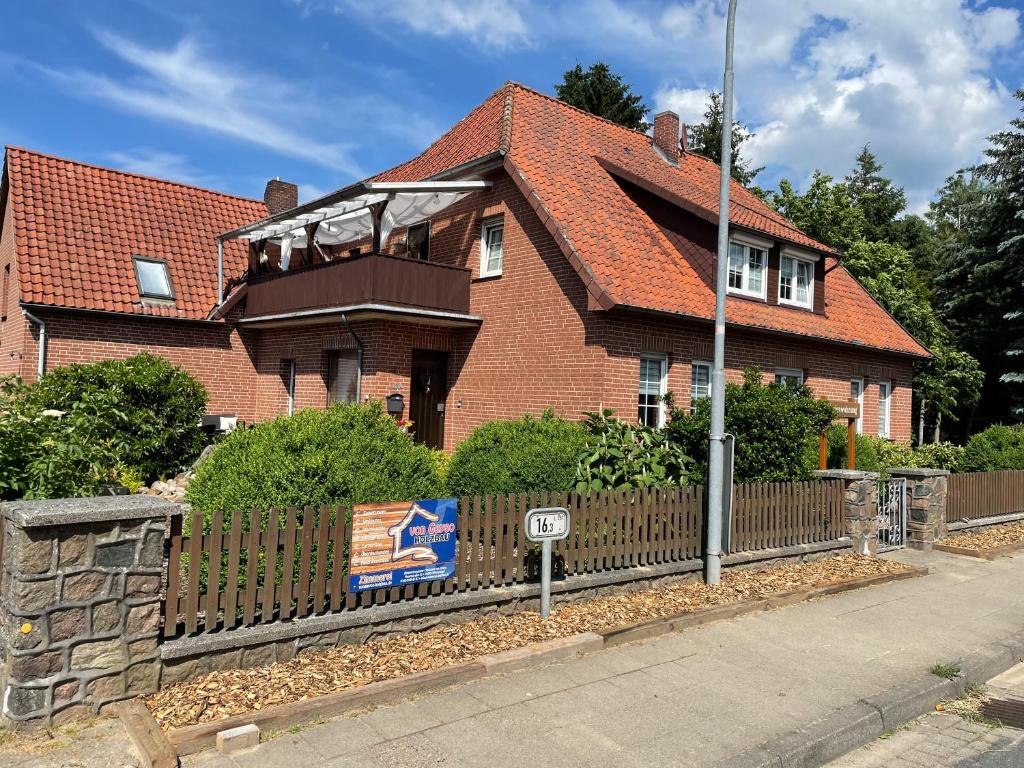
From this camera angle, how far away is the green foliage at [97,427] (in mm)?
5996

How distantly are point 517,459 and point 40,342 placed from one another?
38.9 feet

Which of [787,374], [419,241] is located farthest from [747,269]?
[419,241]

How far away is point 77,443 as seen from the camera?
669 centimetres

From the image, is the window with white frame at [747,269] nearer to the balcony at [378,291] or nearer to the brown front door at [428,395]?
the balcony at [378,291]

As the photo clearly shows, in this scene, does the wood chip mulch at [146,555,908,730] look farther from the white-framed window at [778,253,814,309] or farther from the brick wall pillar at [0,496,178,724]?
the white-framed window at [778,253,814,309]

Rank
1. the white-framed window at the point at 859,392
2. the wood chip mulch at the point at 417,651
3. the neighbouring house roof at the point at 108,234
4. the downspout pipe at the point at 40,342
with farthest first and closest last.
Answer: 1. the white-framed window at the point at 859,392
2. the neighbouring house roof at the point at 108,234
3. the downspout pipe at the point at 40,342
4. the wood chip mulch at the point at 417,651

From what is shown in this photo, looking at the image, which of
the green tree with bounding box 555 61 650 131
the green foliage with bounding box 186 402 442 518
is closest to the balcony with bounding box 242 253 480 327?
the green foliage with bounding box 186 402 442 518

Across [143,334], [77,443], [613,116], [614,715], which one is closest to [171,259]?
[143,334]

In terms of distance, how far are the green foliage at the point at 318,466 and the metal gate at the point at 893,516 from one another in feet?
25.0

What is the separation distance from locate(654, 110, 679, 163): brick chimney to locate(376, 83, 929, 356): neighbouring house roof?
0.27 metres

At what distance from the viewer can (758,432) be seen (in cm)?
965

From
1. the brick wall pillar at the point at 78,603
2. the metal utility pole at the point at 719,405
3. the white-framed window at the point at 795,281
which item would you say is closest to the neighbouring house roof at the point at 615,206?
the white-framed window at the point at 795,281

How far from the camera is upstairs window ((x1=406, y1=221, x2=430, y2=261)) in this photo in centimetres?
1566

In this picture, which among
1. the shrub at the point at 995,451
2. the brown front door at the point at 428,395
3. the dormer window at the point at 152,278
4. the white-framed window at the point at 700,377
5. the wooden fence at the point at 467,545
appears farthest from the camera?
the dormer window at the point at 152,278
